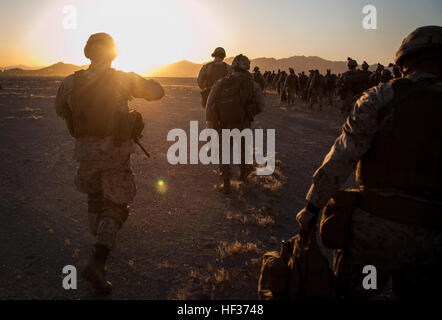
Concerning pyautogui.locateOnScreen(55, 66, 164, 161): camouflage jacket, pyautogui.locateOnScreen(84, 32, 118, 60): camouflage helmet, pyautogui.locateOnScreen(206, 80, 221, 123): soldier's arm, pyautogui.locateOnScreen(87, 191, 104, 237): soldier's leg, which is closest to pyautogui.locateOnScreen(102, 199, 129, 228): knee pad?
pyautogui.locateOnScreen(87, 191, 104, 237): soldier's leg

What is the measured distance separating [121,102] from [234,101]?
2322mm

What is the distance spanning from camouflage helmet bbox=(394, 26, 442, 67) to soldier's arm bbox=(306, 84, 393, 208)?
26 cm

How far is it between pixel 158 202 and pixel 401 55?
382 cm

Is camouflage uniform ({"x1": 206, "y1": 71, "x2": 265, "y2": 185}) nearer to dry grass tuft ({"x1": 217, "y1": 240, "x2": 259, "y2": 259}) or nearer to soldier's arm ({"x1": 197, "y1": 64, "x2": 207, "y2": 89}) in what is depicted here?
soldier's arm ({"x1": 197, "y1": 64, "x2": 207, "y2": 89})

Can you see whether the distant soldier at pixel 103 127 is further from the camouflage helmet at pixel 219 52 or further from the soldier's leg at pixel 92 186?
the camouflage helmet at pixel 219 52

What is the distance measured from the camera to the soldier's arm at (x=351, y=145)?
172 cm

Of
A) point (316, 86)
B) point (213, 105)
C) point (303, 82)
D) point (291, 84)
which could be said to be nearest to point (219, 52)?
point (213, 105)

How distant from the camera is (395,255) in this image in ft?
5.65

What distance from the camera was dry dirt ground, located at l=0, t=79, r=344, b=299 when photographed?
114 inches

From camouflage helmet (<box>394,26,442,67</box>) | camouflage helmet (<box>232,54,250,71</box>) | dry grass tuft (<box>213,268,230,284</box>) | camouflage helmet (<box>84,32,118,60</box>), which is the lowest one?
dry grass tuft (<box>213,268,230,284</box>)

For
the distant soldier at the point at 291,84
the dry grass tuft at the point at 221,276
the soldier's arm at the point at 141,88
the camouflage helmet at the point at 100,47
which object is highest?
the distant soldier at the point at 291,84

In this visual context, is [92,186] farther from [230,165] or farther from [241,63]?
[241,63]

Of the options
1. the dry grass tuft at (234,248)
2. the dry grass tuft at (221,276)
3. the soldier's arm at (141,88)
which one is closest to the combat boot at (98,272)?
the dry grass tuft at (221,276)

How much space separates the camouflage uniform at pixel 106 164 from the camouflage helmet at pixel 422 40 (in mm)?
2109
